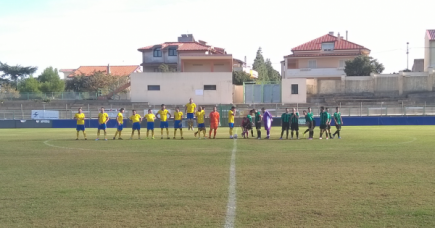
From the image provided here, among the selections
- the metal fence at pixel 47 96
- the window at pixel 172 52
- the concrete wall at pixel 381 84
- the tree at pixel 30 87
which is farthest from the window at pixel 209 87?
the tree at pixel 30 87

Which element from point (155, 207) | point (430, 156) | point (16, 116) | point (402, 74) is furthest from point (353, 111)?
point (155, 207)

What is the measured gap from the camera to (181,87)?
5262 centimetres

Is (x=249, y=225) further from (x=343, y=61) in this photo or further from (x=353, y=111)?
(x=343, y=61)

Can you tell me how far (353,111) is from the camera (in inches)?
1564

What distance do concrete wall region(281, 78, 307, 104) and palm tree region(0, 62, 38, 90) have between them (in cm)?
4784

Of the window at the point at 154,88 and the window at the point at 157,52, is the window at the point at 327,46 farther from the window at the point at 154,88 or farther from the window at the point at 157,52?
the window at the point at 154,88

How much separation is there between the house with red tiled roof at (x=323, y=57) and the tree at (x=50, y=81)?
109ft

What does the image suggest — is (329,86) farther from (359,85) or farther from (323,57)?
(323,57)

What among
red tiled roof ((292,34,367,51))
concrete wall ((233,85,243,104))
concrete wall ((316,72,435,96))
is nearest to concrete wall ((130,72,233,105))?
concrete wall ((233,85,243,104))

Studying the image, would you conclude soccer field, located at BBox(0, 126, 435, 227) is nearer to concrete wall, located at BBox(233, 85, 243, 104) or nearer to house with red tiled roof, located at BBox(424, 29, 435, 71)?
concrete wall, located at BBox(233, 85, 243, 104)

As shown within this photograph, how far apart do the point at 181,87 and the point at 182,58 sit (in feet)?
25.3

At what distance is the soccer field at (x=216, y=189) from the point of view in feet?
22.1

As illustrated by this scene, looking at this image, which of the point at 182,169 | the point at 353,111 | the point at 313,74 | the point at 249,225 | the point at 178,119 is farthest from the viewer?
the point at 313,74

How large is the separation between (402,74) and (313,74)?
40.3 feet
